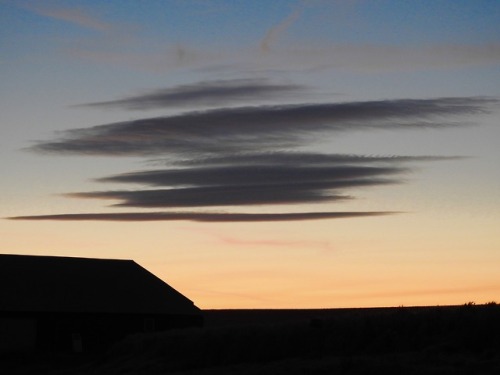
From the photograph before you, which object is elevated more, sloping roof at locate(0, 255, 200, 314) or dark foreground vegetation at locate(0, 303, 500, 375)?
sloping roof at locate(0, 255, 200, 314)

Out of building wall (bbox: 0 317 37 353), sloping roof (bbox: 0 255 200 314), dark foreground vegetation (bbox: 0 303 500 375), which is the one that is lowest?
dark foreground vegetation (bbox: 0 303 500 375)

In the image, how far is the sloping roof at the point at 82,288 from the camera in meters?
57.6

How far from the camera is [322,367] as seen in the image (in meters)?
31.6

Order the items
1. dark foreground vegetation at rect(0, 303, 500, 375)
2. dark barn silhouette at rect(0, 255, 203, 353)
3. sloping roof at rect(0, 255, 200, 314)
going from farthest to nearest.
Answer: sloping roof at rect(0, 255, 200, 314) < dark barn silhouette at rect(0, 255, 203, 353) < dark foreground vegetation at rect(0, 303, 500, 375)

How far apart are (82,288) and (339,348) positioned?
28.2m

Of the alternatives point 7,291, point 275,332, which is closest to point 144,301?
point 7,291

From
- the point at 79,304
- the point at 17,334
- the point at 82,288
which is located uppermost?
the point at 82,288

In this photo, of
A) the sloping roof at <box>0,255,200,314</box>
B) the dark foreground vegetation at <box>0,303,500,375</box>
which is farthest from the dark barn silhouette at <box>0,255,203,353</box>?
the dark foreground vegetation at <box>0,303,500,375</box>

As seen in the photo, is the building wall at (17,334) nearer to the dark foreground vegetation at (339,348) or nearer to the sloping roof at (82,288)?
the sloping roof at (82,288)

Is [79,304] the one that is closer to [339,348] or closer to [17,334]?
[17,334]

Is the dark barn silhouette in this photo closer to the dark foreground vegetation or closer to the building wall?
the building wall

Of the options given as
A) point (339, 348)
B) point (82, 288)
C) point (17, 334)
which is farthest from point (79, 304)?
point (339, 348)

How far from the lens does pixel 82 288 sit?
59594 millimetres

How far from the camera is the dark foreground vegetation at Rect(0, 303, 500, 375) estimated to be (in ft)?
98.8
